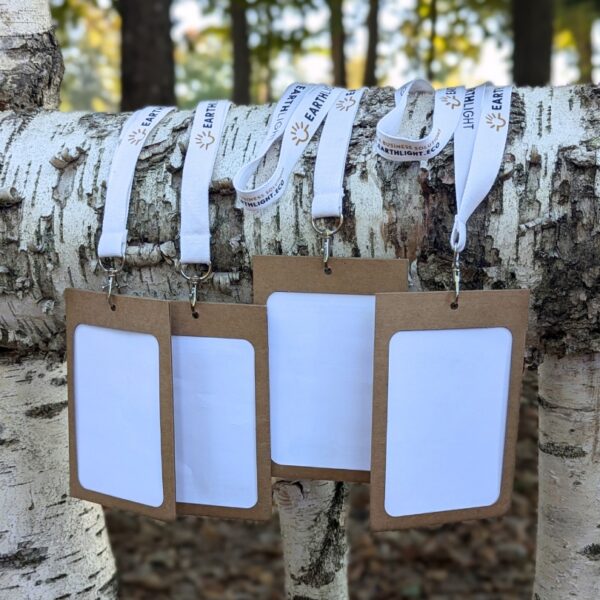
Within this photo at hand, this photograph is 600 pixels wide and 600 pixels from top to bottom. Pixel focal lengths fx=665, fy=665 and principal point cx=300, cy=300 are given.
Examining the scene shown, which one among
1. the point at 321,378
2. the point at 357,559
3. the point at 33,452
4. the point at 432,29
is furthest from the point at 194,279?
the point at 432,29

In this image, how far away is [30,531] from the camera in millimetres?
1091

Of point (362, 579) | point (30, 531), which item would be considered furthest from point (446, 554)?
point (30, 531)

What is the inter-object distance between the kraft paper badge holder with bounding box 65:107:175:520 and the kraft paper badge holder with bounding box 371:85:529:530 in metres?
0.29

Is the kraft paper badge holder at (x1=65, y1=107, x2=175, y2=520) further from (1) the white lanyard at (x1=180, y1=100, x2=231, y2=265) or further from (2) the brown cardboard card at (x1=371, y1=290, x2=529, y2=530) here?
(2) the brown cardboard card at (x1=371, y1=290, x2=529, y2=530)

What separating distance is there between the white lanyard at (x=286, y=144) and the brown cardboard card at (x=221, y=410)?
143 millimetres

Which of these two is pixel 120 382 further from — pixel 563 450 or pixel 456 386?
pixel 563 450

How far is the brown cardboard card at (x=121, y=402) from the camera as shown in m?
0.90

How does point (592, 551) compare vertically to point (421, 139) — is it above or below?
below

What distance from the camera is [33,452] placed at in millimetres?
1097

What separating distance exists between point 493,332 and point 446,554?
1946 mm

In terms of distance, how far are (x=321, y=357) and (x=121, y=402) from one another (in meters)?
0.30

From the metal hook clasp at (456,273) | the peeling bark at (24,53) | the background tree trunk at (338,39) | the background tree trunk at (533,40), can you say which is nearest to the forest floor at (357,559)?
the metal hook clasp at (456,273)

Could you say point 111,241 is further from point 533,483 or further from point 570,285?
point 533,483

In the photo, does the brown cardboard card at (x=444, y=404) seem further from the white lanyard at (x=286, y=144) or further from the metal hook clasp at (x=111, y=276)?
the metal hook clasp at (x=111, y=276)
